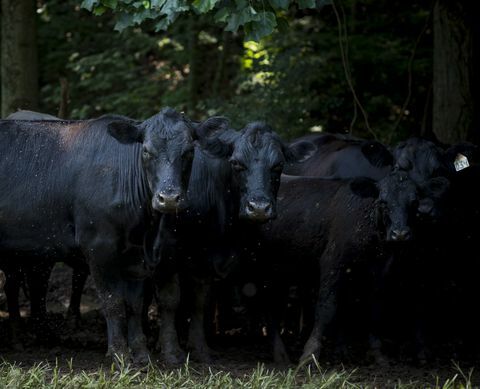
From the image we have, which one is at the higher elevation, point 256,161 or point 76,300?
point 256,161

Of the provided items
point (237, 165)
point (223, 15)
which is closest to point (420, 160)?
point (237, 165)

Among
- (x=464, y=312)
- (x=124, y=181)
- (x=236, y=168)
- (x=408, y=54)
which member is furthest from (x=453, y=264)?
(x=408, y=54)

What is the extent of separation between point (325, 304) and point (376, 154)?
1.94 m

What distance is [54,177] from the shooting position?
9.47 meters

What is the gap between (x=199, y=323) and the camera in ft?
32.7

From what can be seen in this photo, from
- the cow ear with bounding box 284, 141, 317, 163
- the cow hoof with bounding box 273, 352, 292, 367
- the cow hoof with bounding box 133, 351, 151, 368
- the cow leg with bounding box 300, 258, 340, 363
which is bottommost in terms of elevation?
the cow hoof with bounding box 273, 352, 292, 367

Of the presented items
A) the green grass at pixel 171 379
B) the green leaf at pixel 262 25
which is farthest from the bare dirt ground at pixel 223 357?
the green leaf at pixel 262 25

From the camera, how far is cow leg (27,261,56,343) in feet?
35.2

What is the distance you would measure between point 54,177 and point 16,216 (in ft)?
1.67

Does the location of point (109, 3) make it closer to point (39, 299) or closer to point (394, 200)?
point (39, 299)

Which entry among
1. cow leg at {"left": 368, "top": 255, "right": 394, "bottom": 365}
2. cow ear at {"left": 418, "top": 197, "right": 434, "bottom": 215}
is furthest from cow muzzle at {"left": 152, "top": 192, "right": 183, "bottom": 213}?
cow ear at {"left": 418, "top": 197, "right": 434, "bottom": 215}

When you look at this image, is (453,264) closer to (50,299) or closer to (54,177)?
(54,177)

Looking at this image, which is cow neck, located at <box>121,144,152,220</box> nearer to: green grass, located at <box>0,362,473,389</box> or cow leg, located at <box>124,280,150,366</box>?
cow leg, located at <box>124,280,150,366</box>

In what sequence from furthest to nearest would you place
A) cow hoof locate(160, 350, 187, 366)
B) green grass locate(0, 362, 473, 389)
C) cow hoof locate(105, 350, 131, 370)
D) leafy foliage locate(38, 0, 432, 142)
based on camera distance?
1. leafy foliage locate(38, 0, 432, 142)
2. cow hoof locate(160, 350, 187, 366)
3. cow hoof locate(105, 350, 131, 370)
4. green grass locate(0, 362, 473, 389)
